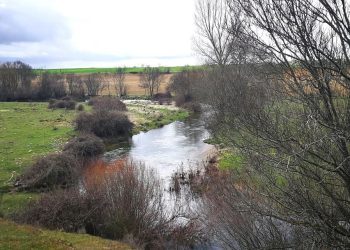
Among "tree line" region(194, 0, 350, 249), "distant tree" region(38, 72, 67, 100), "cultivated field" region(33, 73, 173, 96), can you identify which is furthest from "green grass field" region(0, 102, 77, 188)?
"cultivated field" region(33, 73, 173, 96)

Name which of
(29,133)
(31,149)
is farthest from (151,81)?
(31,149)

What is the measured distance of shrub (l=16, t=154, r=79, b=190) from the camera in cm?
2320

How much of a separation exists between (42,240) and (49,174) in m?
11.0

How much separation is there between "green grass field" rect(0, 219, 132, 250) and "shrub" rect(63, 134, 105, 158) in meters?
15.1

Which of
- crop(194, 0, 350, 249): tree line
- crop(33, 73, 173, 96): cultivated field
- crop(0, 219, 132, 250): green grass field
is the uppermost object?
crop(194, 0, 350, 249): tree line

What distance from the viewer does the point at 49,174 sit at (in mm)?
23859

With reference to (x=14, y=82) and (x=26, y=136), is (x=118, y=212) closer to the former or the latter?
(x=26, y=136)

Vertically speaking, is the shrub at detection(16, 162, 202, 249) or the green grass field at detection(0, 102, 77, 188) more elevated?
the shrub at detection(16, 162, 202, 249)

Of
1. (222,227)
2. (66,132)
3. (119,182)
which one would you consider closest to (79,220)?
(119,182)

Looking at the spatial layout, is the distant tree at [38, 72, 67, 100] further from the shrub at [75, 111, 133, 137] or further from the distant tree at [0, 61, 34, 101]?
the shrub at [75, 111, 133, 137]

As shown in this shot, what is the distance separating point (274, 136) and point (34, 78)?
283 feet

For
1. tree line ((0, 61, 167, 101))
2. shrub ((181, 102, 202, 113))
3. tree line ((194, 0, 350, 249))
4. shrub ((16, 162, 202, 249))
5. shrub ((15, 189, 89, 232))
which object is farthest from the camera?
tree line ((0, 61, 167, 101))

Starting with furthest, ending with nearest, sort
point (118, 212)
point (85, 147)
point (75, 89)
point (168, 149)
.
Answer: point (75, 89), point (168, 149), point (85, 147), point (118, 212)

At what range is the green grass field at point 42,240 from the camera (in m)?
12.8
